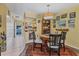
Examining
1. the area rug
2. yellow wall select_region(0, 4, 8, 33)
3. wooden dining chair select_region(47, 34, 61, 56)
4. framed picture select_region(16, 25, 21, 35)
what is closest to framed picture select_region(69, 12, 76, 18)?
wooden dining chair select_region(47, 34, 61, 56)

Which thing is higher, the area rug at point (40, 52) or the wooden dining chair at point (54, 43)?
the wooden dining chair at point (54, 43)

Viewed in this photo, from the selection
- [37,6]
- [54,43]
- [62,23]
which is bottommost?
[54,43]

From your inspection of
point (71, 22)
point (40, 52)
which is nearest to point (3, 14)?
point (40, 52)

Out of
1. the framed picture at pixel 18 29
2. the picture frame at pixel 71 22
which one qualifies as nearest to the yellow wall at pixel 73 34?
the picture frame at pixel 71 22

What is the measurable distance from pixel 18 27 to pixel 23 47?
0.31 m

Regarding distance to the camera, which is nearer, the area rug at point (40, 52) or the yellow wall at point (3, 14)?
the yellow wall at point (3, 14)

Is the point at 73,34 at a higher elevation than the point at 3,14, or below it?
below

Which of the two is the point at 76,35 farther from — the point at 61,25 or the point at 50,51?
the point at 50,51

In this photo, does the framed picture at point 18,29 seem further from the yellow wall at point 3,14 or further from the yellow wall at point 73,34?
the yellow wall at point 73,34

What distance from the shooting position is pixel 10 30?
2035 mm

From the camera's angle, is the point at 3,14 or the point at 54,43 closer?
the point at 3,14

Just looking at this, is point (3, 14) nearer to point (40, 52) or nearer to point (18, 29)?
point (18, 29)

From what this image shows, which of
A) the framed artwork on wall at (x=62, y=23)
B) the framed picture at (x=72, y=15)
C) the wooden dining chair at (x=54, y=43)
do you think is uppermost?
the framed picture at (x=72, y=15)

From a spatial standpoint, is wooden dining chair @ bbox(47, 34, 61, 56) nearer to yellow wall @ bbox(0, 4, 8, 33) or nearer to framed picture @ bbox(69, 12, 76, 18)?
framed picture @ bbox(69, 12, 76, 18)
